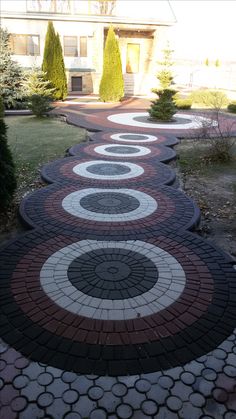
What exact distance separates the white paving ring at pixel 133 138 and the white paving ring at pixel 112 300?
21.7 ft

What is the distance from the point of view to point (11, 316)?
120 inches

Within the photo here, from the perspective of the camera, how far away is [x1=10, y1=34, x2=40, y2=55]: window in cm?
2138

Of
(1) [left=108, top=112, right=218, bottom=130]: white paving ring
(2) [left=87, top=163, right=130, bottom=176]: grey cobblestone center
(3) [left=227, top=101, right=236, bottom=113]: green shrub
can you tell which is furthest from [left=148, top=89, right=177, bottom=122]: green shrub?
(2) [left=87, top=163, right=130, bottom=176]: grey cobblestone center

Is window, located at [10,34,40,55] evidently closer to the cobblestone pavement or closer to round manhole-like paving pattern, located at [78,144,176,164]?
round manhole-like paving pattern, located at [78,144,176,164]

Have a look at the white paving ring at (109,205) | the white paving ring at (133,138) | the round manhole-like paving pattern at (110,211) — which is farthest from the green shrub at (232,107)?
the white paving ring at (109,205)

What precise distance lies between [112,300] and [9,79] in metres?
15.4

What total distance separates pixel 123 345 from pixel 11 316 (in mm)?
1069

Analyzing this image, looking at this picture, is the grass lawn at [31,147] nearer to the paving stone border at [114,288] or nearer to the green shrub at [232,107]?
the paving stone border at [114,288]

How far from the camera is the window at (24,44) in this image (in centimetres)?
2138

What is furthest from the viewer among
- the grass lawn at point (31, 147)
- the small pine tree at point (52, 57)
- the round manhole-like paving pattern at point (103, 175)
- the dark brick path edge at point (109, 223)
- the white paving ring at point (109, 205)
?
the small pine tree at point (52, 57)

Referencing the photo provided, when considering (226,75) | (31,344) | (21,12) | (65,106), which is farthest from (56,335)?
(226,75)

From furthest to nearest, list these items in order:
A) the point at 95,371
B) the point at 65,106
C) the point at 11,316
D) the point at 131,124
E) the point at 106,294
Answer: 1. the point at 65,106
2. the point at 131,124
3. the point at 106,294
4. the point at 11,316
5. the point at 95,371

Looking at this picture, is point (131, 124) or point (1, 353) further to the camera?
point (131, 124)

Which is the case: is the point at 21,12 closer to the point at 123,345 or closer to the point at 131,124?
the point at 131,124
